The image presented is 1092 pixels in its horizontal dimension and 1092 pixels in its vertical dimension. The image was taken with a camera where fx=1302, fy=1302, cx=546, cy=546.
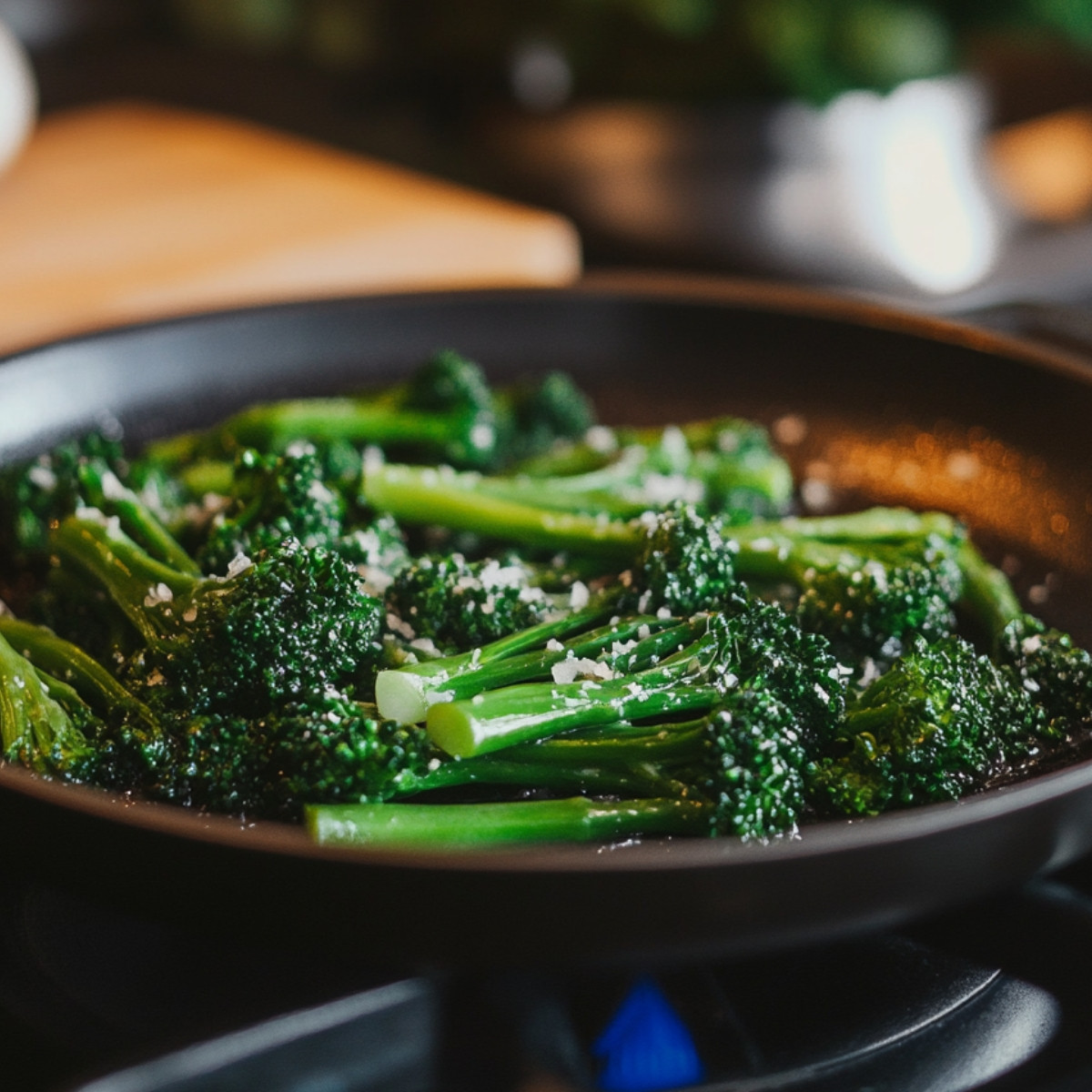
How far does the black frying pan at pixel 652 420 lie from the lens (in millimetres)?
787

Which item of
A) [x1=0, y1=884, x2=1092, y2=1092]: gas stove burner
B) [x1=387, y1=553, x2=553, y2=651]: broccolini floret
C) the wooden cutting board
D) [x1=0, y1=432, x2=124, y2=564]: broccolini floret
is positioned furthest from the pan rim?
the wooden cutting board

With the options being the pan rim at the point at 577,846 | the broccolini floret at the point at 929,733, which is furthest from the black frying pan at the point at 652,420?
the broccolini floret at the point at 929,733

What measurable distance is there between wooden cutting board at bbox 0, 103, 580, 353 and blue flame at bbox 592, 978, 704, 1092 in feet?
4.33

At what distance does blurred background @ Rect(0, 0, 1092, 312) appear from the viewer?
120 inches

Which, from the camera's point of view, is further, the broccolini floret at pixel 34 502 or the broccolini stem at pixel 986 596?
the broccolini floret at pixel 34 502

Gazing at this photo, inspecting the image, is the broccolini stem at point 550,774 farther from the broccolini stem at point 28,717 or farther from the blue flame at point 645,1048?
the broccolini stem at point 28,717

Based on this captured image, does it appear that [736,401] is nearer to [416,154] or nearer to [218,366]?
[218,366]

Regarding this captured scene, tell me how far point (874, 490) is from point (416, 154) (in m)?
2.35

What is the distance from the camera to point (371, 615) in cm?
111

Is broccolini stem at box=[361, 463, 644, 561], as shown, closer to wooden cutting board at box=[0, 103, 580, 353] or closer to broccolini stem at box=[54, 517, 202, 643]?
broccolini stem at box=[54, 517, 202, 643]

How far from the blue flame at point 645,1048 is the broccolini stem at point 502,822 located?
117 millimetres

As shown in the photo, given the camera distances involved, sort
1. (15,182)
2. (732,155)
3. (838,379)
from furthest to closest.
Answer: (732,155), (15,182), (838,379)

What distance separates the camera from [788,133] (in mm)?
3215

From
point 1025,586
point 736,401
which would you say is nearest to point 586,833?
Result: point 1025,586
